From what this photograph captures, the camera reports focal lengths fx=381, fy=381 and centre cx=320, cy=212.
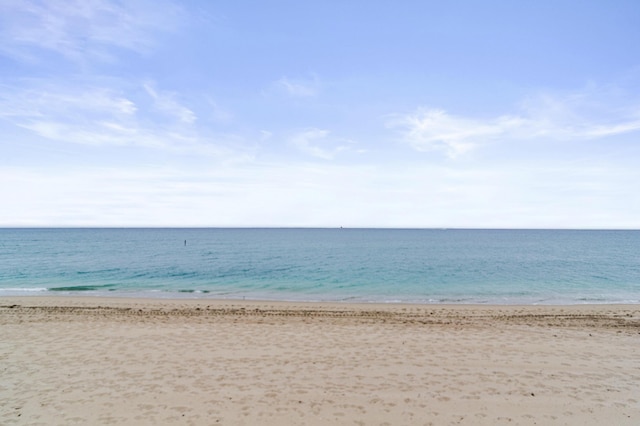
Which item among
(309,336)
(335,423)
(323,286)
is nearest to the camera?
→ (335,423)

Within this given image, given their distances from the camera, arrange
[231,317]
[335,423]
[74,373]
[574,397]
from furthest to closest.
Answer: [231,317] → [74,373] → [574,397] → [335,423]

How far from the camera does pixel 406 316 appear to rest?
19156 mm

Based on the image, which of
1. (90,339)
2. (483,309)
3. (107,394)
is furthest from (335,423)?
(483,309)

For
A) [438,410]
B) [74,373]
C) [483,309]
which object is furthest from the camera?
[483,309]

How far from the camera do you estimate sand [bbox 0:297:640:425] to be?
8586mm

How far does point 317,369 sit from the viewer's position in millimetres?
11133

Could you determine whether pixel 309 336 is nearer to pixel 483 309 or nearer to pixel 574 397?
pixel 574 397

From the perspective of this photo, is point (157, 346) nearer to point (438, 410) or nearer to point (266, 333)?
point (266, 333)

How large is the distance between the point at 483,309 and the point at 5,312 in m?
25.7

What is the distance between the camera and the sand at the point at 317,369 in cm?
859

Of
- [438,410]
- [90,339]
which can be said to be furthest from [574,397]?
[90,339]

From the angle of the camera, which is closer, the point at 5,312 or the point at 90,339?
the point at 90,339

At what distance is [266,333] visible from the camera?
15.2 m

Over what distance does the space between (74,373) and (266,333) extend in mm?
6519
